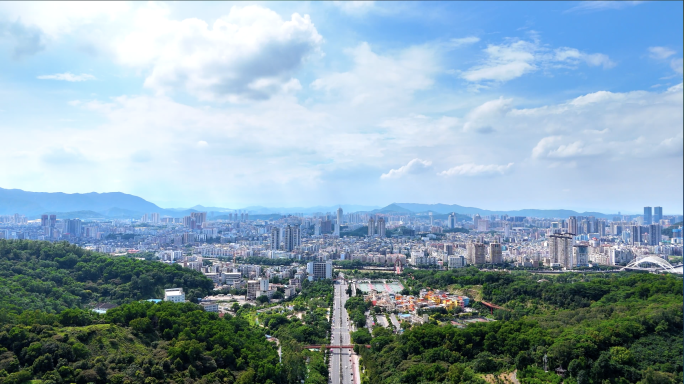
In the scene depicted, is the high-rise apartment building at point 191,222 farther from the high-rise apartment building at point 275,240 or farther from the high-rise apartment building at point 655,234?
the high-rise apartment building at point 655,234

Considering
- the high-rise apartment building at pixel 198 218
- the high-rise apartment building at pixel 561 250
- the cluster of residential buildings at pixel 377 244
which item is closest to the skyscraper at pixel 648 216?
the cluster of residential buildings at pixel 377 244

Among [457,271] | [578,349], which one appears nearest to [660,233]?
[457,271]

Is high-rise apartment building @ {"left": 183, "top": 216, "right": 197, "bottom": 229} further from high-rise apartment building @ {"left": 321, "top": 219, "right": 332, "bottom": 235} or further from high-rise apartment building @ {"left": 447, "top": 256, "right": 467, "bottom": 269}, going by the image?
high-rise apartment building @ {"left": 447, "top": 256, "right": 467, "bottom": 269}

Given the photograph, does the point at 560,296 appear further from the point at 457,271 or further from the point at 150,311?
the point at 150,311

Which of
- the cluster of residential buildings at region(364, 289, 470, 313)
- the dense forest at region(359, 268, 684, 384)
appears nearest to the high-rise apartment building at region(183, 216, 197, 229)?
the cluster of residential buildings at region(364, 289, 470, 313)

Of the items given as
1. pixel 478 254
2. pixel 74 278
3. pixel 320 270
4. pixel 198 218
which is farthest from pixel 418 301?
pixel 198 218

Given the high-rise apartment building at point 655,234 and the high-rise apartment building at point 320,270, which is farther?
the high-rise apartment building at point 655,234

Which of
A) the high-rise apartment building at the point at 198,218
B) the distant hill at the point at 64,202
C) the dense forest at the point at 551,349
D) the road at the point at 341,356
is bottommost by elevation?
the road at the point at 341,356
